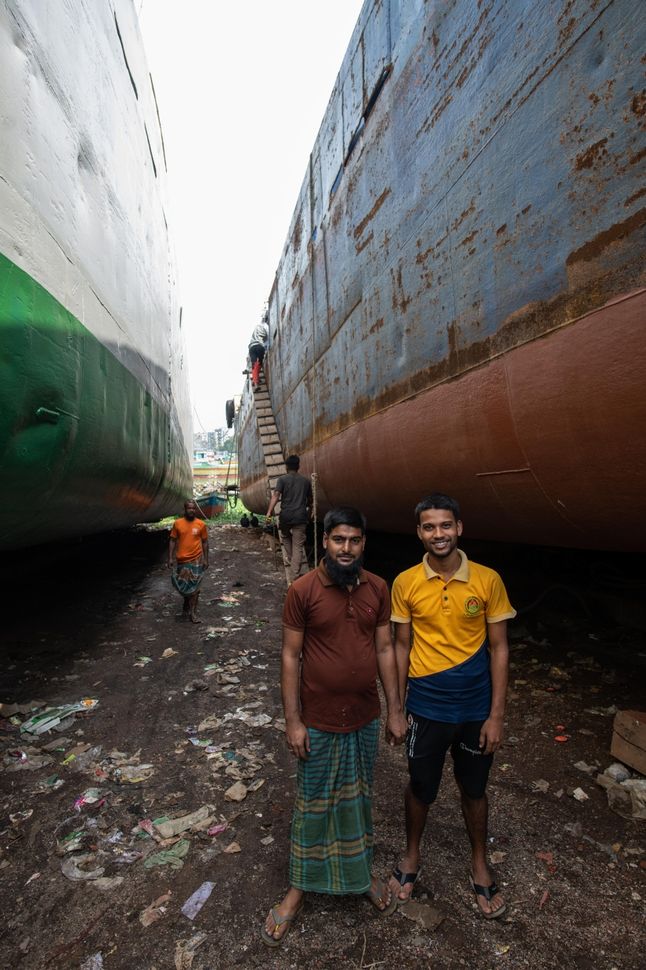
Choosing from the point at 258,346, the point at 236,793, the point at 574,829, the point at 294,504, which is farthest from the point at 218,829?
the point at 258,346

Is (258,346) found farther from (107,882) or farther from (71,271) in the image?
(107,882)

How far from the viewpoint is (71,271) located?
2.96 metres

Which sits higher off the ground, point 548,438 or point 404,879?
point 548,438

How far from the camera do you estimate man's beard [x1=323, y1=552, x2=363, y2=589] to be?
6.01ft

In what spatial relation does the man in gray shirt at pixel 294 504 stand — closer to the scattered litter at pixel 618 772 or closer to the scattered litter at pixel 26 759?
the scattered litter at pixel 26 759

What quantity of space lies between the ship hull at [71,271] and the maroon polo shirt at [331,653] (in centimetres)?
173

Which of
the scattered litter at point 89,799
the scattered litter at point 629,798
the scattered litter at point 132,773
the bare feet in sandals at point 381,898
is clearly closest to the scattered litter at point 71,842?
the scattered litter at point 89,799

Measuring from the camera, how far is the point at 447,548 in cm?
188

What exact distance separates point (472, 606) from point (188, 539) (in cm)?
475

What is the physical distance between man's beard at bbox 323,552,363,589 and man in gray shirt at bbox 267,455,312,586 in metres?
4.35

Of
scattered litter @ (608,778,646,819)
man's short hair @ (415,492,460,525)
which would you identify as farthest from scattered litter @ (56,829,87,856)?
scattered litter @ (608,778,646,819)

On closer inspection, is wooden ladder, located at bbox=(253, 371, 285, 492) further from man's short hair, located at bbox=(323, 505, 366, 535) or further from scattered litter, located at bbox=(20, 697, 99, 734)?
man's short hair, located at bbox=(323, 505, 366, 535)

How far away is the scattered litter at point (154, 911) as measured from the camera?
185cm

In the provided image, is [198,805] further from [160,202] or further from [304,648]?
[160,202]
